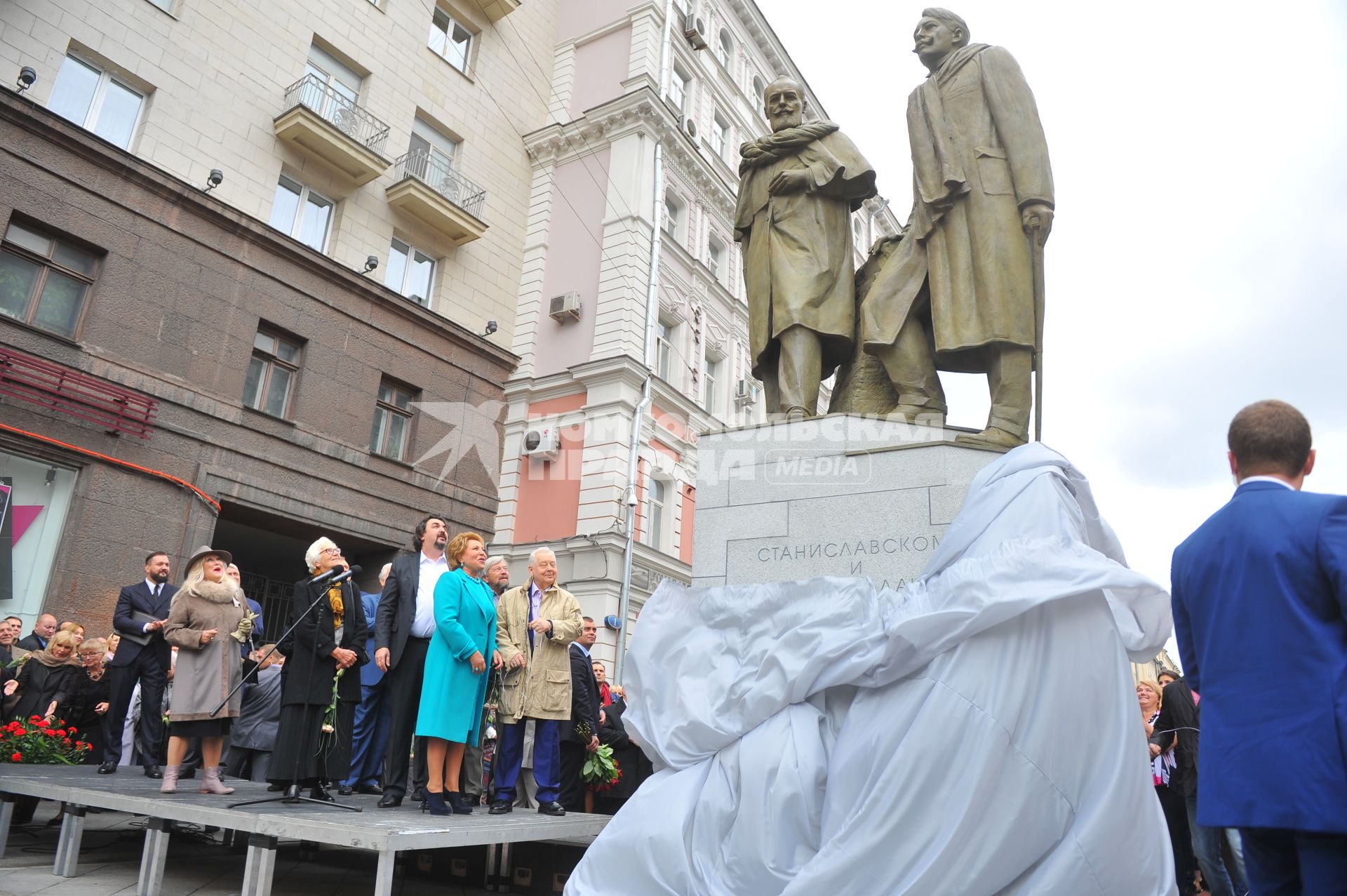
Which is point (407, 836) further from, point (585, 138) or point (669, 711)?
point (585, 138)

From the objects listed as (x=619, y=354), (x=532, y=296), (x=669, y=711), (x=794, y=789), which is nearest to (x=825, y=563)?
(x=669, y=711)

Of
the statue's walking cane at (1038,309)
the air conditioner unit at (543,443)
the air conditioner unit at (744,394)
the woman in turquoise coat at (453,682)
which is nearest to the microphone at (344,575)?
the woman in turquoise coat at (453,682)

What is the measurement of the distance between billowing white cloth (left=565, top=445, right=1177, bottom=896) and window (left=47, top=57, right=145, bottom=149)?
1383 cm

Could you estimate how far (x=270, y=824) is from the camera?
13.6 feet

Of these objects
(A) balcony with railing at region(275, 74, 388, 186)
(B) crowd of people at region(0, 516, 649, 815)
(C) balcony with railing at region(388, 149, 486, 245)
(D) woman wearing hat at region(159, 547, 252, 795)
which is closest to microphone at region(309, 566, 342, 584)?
(B) crowd of people at region(0, 516, 649, 815)

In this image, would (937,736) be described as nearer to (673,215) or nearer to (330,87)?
(330,87)

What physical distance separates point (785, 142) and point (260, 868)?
5076 millimetres

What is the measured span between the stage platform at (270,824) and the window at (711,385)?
17926mm

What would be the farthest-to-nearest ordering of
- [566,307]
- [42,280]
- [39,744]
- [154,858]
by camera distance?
[566,307]
[42,280]
[39,744]
[154,858]

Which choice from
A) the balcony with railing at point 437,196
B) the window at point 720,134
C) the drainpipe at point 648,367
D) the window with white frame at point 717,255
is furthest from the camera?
the window at point 720,134

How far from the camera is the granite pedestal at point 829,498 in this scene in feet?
14.6

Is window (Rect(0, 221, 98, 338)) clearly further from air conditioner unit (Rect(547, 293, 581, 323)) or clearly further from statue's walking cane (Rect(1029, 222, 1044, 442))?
statue's walking cane (Rect(1029, 222, 1044, 442))

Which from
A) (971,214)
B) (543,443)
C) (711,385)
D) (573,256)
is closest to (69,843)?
(971,214)

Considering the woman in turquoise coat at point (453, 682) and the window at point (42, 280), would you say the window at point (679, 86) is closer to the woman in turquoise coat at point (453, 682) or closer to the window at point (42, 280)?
the window at point (42, 280)
